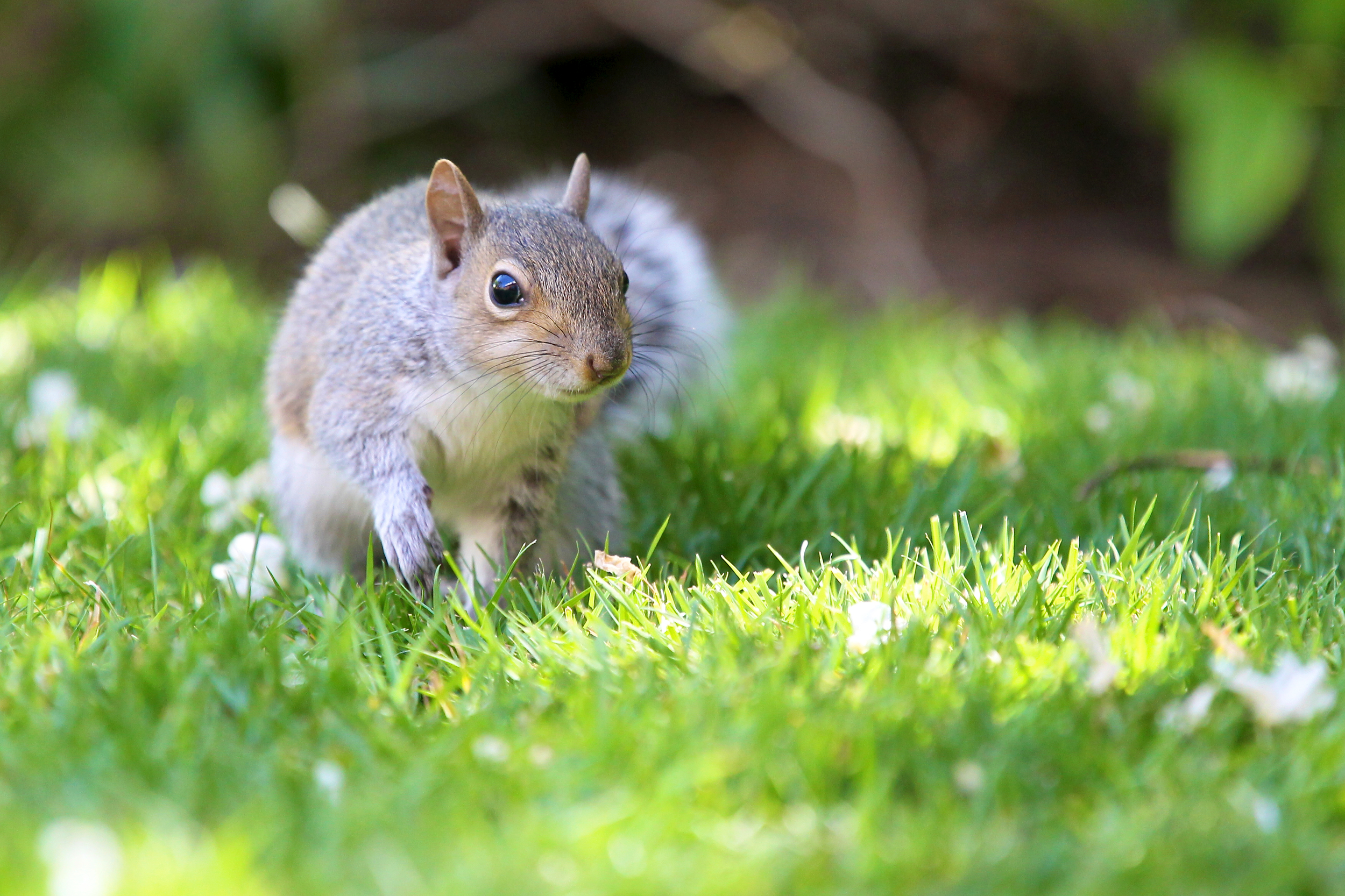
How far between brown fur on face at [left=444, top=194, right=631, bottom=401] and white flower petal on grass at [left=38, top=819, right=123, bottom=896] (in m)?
1.11

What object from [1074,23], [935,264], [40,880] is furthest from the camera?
[935,264]

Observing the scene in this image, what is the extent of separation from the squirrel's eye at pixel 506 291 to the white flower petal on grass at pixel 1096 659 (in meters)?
1.10

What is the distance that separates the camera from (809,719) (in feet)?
5.39

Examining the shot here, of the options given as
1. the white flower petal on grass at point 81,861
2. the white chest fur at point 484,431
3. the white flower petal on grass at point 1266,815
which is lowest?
the white flower petal on grass at point 1266,815

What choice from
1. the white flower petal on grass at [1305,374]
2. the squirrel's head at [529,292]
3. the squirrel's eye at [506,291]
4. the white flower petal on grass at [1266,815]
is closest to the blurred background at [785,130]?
the white flower petal on grass at [1305,374]

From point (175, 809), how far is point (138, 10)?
189 inches

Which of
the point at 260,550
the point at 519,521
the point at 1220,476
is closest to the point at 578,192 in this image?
the point at 519,521

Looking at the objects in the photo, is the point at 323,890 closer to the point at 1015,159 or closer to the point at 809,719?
the point at 809,719

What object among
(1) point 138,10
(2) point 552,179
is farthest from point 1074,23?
(1) point 138,10

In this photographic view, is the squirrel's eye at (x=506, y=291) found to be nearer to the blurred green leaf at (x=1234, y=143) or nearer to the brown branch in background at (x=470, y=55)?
the blurred green leaf at (x=1234, y=143)

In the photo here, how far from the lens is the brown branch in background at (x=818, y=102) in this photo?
637 cm

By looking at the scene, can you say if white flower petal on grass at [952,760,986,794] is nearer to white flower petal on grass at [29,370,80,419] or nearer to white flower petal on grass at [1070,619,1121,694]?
white flower petal on grass at [1070,619,1121,694]

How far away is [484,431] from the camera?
241cm

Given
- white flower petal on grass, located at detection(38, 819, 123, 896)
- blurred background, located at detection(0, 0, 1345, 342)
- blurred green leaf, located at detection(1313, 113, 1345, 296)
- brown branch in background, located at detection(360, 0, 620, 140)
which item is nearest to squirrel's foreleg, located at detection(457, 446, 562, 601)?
white flower petal on grass, located at detection(38, 819, 123, 896)
